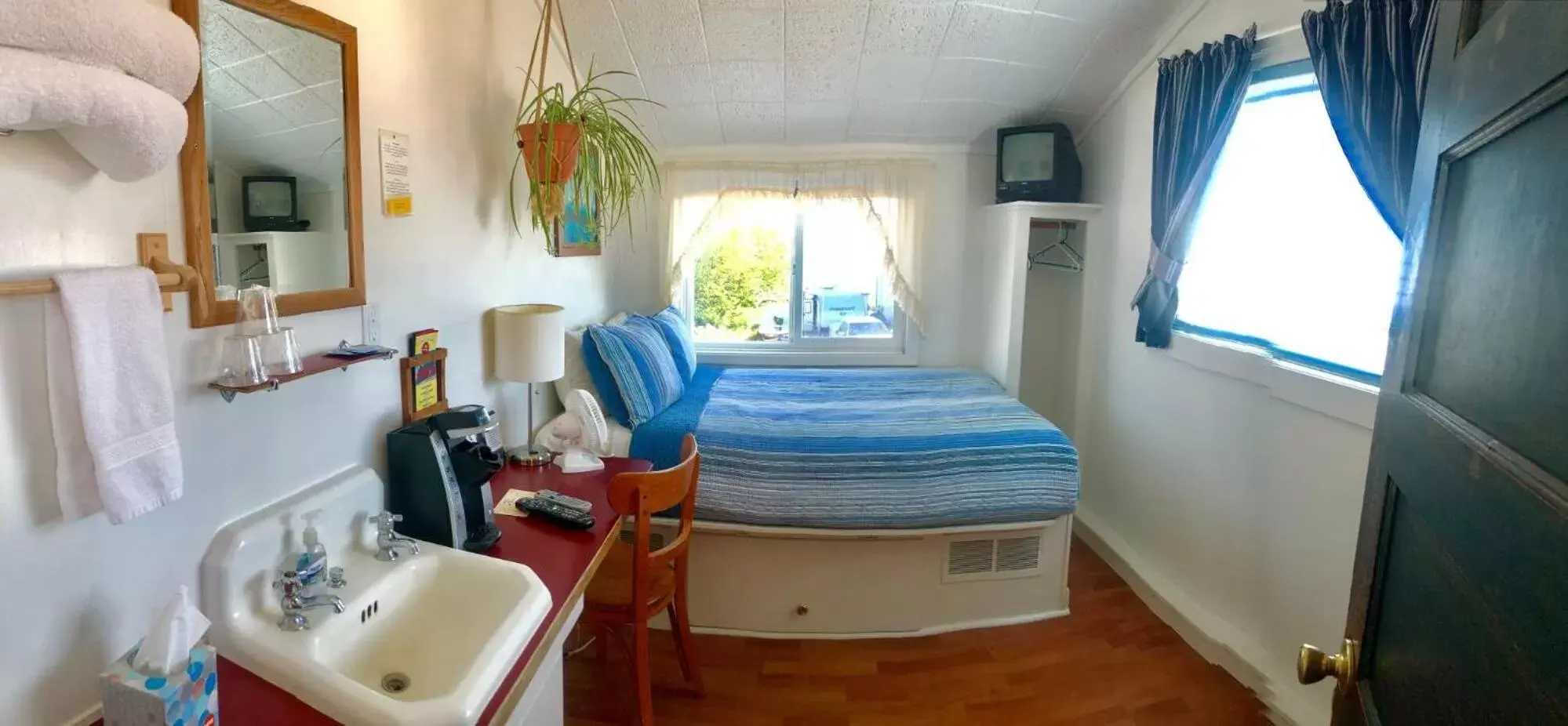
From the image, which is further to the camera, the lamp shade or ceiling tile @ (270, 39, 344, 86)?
the lamp shade

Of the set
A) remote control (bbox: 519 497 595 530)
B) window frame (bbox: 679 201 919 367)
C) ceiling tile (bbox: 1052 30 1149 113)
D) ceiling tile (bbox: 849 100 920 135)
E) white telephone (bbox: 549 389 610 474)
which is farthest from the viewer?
window frame (bbox: 679 201 919 367)

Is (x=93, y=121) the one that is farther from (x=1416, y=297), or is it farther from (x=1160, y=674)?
(x=1160, y=674)

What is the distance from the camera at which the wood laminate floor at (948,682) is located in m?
2.05

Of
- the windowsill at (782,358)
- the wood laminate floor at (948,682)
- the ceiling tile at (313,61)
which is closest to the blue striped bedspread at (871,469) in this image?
the wood laminate floor at (948,682)

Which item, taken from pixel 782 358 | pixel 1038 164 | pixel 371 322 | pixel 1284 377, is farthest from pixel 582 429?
pixel 1038 164

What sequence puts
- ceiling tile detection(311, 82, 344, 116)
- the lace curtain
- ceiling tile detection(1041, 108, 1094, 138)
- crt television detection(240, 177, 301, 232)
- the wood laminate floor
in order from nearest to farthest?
1. crt television detection(240, 177, 301, 232)
2. ceiling tile detection(311, 82, 344, 116)
3. the wood laminate floor
4. ceiling tile detection(1041, 108, 1094, 138)
5. the lace curtain

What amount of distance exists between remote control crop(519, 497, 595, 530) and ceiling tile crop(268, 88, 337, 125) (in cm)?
93

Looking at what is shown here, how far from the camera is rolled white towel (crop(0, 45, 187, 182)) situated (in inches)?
28.2

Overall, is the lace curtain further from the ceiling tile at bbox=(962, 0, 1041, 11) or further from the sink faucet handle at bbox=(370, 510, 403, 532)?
the sink faucet handle at bbox=(370, 510, 403, 532)

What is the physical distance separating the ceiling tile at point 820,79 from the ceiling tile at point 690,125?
0.40 m

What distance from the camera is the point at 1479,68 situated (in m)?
0.61

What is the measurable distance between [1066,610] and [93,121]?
2835 mm

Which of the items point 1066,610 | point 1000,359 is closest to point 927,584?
point 1066,610

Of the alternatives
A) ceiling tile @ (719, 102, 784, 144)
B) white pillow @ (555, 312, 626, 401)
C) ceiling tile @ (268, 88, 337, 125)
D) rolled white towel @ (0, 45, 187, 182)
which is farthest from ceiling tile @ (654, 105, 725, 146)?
rolled white towel @ (0, 45, 187, 182)
